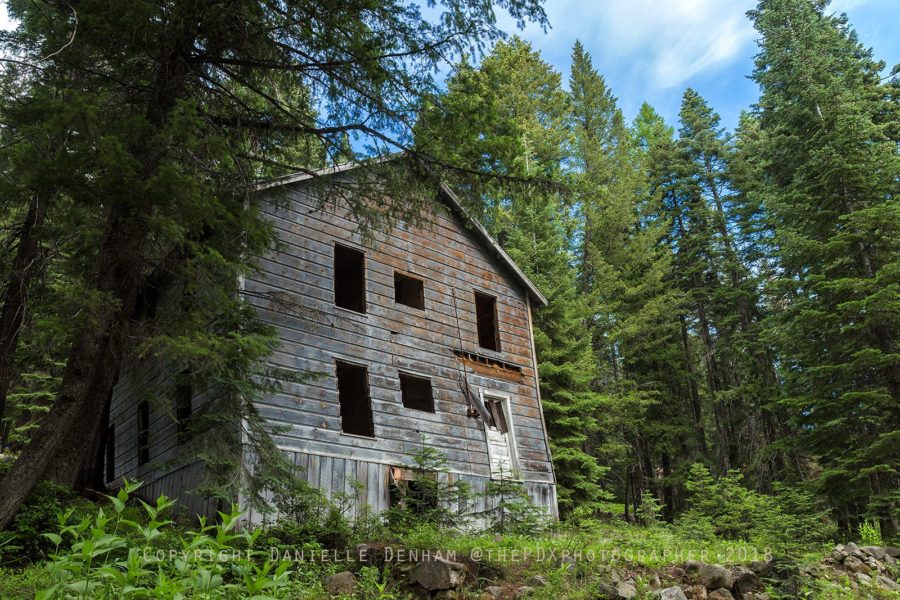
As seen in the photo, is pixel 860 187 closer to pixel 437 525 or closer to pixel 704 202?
pixel 704 202

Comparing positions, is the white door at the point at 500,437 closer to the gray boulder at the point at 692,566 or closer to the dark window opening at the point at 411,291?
the dark window opening at the point at 411,291

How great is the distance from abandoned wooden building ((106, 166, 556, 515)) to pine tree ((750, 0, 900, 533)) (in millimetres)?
7587

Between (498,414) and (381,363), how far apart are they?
348cm

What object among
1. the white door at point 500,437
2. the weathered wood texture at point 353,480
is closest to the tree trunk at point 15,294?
the weathered wood texture at point 353,480

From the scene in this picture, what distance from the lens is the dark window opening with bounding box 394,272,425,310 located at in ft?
50.1

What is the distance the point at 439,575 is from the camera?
793 centimetres

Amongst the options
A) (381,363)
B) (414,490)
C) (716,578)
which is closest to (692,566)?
(716,578)

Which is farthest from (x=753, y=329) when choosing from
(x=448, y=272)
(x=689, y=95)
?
(x=448, y=272)

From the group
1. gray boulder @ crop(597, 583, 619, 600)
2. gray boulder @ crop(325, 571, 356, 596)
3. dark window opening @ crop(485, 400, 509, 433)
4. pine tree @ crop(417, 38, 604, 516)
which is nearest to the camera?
gray boulder @ crop(325, 571, 356, 596)

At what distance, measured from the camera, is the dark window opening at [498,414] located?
15.5 meters

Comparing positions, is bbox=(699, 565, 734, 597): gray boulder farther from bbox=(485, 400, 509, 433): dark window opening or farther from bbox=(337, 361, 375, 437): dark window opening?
bbox=(337, 361, 375, 437): dark window opening

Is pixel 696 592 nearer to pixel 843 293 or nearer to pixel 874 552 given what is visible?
pixel 874 552

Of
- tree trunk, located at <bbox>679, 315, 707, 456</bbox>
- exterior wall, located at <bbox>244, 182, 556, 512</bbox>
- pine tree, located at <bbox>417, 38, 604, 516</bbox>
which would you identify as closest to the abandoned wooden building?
exterior wall, located at <bbox>244, 182, 556, 512</bbox>

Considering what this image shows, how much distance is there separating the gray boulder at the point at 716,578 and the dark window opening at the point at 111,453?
1289cm
